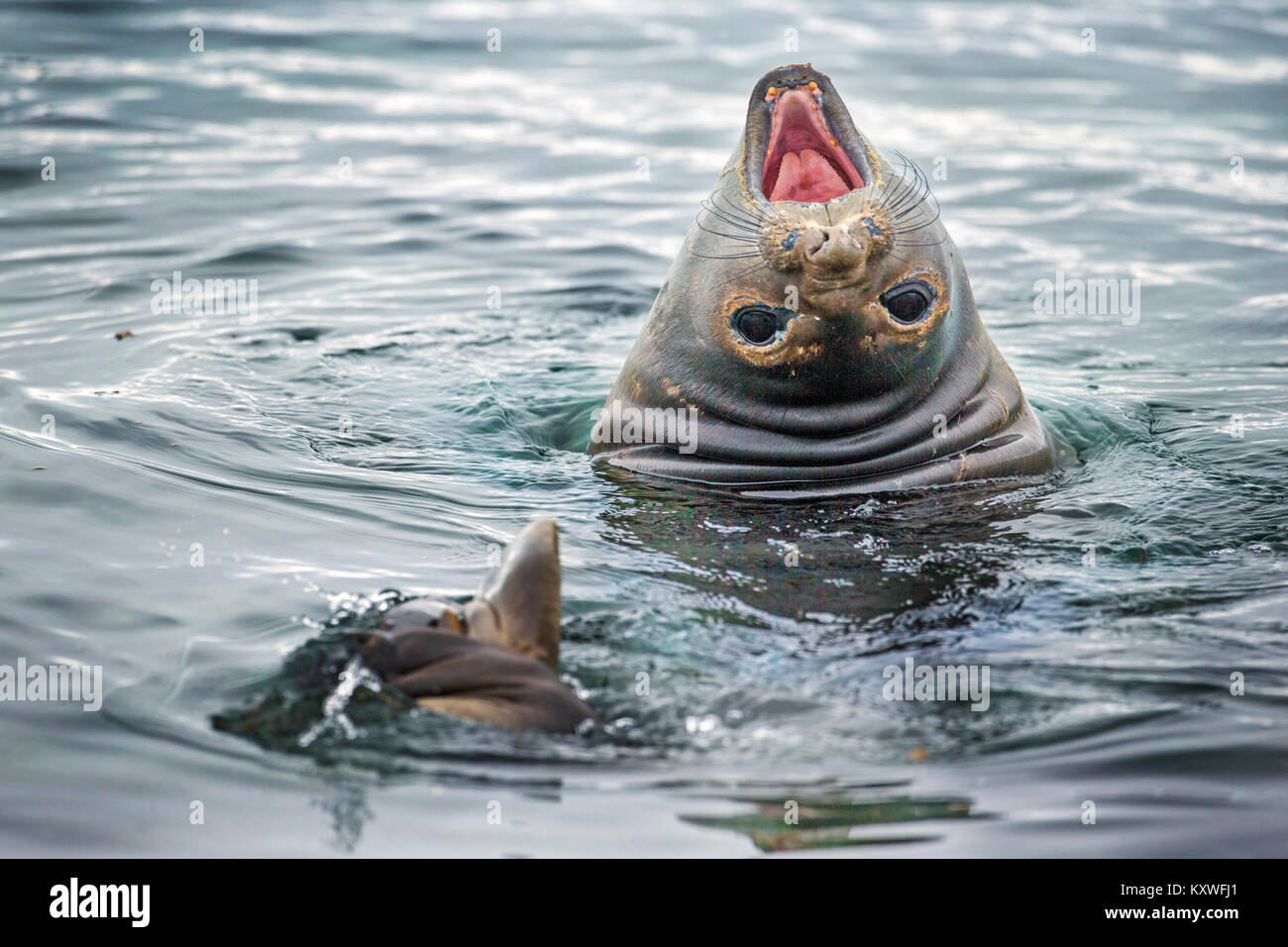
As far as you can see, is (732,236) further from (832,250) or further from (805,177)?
(832,250)

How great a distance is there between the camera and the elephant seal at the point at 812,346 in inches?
221

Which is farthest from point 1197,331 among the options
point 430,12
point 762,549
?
point 430,12

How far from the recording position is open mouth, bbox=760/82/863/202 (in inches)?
225

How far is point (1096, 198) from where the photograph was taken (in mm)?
Answer: 12062

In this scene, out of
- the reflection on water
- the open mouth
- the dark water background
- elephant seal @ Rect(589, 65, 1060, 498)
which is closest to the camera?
the reflection on water

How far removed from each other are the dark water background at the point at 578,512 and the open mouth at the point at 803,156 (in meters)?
1.23

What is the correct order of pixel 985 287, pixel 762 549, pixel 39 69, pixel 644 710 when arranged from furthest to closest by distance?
pixel 39 69 < pixel 985 287 < pixel 762 549 < pixel 644 710

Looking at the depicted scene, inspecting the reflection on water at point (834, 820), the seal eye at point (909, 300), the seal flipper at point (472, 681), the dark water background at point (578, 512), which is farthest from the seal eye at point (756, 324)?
the reflection on water at point (834, 820)

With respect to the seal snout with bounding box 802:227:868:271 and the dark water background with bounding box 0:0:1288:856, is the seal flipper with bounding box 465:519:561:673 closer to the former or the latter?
the dark water background with bounding box 0:0:1288:856

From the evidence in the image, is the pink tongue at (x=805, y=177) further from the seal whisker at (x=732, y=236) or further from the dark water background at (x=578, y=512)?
the dark water background at (x=578, y=512)

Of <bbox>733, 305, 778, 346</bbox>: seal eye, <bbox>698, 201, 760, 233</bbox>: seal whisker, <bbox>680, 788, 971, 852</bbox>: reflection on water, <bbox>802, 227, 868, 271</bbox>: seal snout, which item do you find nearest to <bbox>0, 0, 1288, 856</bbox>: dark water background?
<bbox>680, 788, 971, 852</bbox>: reflection on water

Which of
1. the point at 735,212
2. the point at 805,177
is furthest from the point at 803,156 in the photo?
the point at 735,212

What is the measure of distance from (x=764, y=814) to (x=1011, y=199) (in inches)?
370
